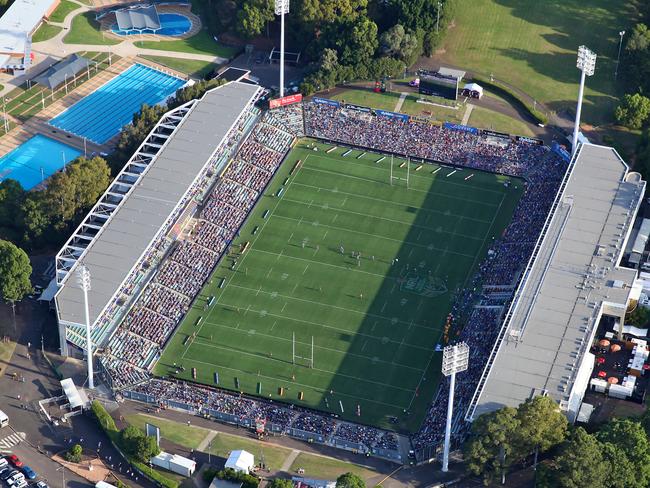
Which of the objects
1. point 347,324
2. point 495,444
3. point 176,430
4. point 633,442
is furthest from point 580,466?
point 176,430

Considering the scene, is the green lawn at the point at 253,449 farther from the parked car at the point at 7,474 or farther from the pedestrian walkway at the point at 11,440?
the parked car at the point at 7,474

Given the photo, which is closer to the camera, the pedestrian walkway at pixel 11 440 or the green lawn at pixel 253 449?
the green lawn at pixel 253 449

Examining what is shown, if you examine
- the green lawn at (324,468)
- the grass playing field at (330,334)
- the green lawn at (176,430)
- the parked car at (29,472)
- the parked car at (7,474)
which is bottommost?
the parked car at (29,472)

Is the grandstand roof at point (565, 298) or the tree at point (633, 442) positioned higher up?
the grandstand roof at point (565, 298)

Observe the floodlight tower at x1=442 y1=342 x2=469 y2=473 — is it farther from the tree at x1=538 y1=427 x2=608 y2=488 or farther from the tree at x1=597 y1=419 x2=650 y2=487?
the tree at x1=597 y1=419 x2=650 y2=487

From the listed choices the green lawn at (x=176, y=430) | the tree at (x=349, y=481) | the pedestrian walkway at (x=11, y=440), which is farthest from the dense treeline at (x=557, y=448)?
the pedestrian walkway at (x=11, y=440)

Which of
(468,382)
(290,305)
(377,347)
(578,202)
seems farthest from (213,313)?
(578,202)
